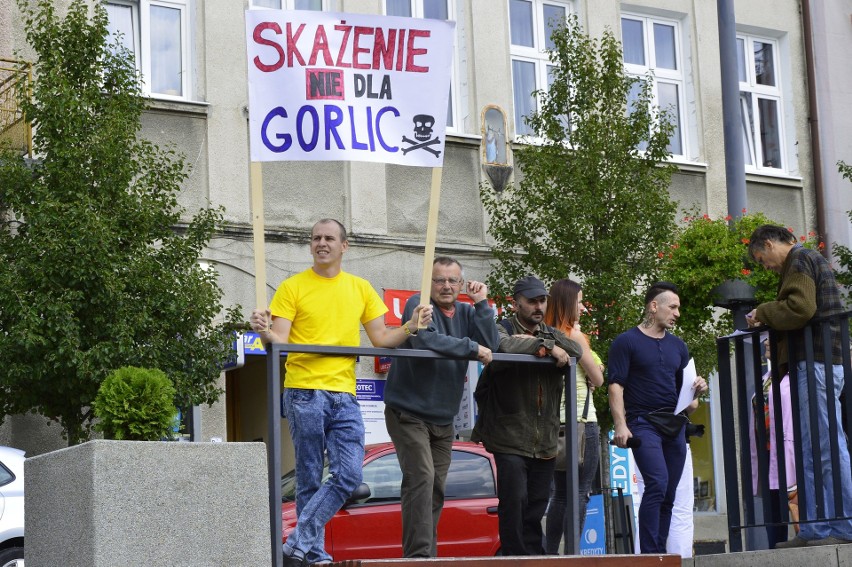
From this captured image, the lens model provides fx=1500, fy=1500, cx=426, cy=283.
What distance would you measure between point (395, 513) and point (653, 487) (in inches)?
164

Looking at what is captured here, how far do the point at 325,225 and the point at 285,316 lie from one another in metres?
0.56

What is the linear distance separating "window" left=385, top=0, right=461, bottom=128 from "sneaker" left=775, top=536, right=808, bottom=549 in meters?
12.1

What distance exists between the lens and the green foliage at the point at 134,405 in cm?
679

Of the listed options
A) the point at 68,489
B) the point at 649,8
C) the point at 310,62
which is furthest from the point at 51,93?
the point at 649,8

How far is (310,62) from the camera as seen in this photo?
7.98m

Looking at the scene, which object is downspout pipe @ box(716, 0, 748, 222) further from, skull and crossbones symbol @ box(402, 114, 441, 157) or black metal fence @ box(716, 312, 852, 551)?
skull and crossbones symbol @ box(402, 114, 441, 157)

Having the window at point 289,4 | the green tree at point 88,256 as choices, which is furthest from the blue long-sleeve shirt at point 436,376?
the window at point 289,4

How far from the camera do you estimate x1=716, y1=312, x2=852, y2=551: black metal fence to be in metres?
8.16

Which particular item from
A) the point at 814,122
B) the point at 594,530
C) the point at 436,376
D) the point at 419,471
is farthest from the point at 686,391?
the point at 814,122

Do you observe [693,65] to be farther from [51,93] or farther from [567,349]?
[567,349]

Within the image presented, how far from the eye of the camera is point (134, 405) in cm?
681

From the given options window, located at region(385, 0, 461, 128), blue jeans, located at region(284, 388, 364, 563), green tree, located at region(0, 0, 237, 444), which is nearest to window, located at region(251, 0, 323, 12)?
window, located at region(385, 0, 461, 128)

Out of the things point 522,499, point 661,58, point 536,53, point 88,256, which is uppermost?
point 661,58

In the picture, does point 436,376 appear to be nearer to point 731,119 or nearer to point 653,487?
point 653,487
